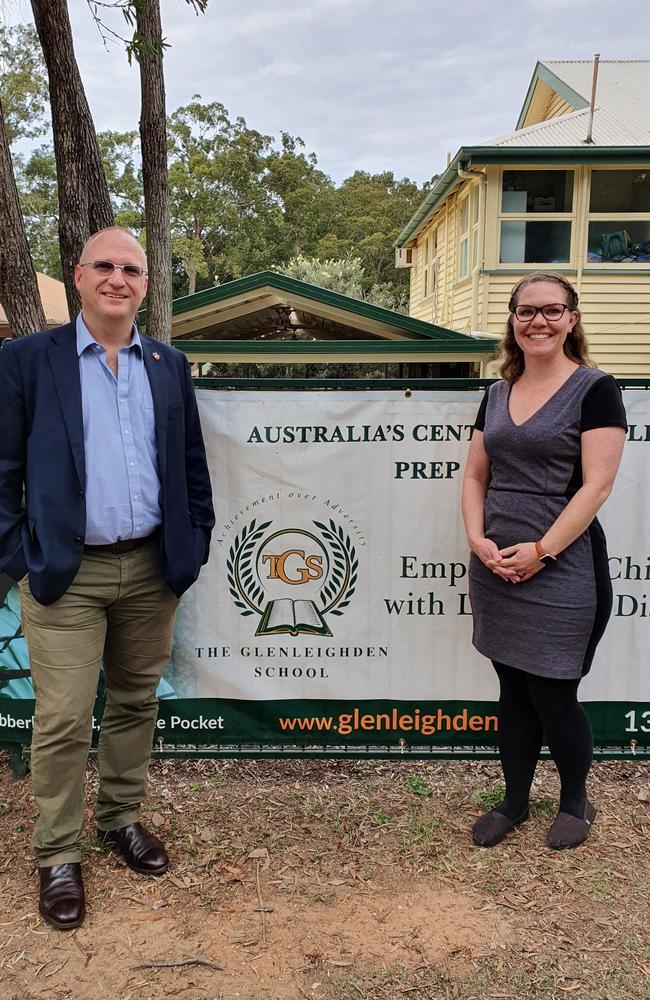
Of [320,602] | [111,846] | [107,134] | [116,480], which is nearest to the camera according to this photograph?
[116,480]

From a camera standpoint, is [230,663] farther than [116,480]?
Yes

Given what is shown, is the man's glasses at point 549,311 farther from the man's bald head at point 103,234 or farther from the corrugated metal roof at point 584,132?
the corrugated metal roof at point 584,132

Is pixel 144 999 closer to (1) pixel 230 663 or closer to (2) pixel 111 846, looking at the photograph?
(2) pixel 111 846

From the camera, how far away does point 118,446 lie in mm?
2580

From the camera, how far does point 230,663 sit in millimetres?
3395

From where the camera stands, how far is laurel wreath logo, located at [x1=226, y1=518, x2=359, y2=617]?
3.33 metres

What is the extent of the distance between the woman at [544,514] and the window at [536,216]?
37.1 feet

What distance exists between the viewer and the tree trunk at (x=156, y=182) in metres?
4.20

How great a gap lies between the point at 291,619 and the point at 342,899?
1.08 meters

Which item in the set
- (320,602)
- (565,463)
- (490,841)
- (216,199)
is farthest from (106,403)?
(216,199)

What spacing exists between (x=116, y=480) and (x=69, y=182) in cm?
190

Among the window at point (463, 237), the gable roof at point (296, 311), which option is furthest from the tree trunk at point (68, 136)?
the window at point (463, 237)

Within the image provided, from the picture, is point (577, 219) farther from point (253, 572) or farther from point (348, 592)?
point (253, 572)

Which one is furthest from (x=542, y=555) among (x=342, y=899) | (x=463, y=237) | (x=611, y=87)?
(x=611, y=87)
